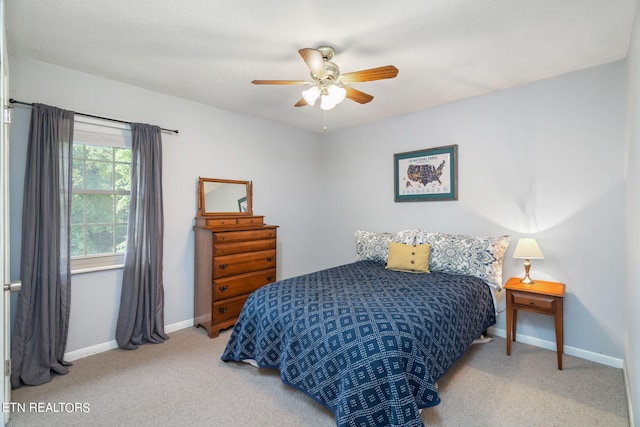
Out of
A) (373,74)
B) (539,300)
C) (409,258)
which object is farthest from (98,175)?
(539,300)

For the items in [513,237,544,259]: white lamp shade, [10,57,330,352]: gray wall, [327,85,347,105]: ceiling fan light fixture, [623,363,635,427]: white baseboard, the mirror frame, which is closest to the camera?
[623,363,635,427]: white baseboard

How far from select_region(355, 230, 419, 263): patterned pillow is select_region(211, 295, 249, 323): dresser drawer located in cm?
149

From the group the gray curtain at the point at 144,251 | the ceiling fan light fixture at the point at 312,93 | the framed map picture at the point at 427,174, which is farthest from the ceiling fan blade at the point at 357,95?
the gray curtain at the point at 144,251

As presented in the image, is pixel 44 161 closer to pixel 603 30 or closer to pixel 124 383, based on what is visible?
pixel 124 383

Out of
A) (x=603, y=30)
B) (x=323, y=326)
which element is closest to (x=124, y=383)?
(x=323, y=326)

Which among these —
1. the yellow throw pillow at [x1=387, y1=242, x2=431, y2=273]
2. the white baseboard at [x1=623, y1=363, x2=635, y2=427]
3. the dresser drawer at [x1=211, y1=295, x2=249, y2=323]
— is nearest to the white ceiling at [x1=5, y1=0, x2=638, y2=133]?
the yellow throw pillow at [x1=387, y1=242, x2=431, y2=273]

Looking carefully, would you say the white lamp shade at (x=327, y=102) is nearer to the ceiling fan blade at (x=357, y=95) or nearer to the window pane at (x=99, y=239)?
the ceiling fan blade at (x=357, y=95)

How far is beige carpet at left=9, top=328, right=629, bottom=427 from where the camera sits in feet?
6.42

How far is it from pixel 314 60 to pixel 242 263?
2.25 meters

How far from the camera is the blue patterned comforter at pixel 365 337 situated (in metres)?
1.68

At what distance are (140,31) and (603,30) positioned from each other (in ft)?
10.4

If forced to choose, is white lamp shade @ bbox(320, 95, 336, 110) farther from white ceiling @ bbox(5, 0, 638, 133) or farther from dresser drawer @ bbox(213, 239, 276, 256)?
dresser drawer @ bbox(213, 239, 276, 256)

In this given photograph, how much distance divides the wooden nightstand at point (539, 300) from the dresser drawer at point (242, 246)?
2477 mm

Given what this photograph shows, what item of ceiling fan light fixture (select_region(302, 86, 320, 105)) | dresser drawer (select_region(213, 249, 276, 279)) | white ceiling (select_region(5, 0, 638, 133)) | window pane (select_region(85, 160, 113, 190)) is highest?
white ceiling (select_region(5, 0, 638, 133))
